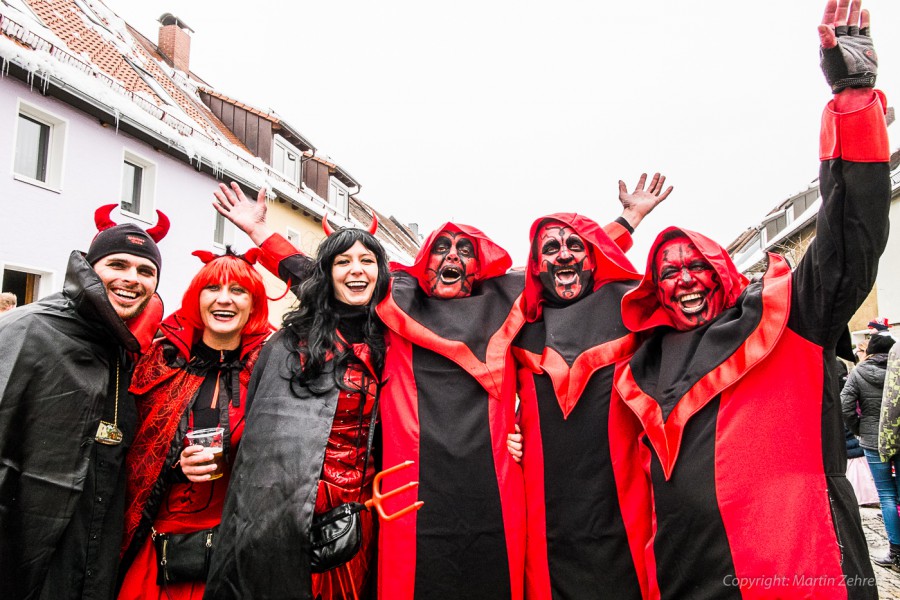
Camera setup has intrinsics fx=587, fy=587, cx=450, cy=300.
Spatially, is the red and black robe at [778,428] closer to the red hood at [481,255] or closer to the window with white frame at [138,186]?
the red hood at [481,255]

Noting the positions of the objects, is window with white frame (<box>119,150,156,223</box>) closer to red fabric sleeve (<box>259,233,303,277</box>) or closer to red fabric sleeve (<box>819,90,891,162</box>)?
red fabric sleeve (<box>259,233,303,277</box>)

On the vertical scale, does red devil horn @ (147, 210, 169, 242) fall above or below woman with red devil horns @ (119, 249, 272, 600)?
above

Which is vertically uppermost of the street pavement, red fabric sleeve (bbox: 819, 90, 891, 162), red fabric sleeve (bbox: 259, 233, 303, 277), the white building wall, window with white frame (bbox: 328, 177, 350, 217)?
window with white frame (bbox: 328, 177, 350, 217)

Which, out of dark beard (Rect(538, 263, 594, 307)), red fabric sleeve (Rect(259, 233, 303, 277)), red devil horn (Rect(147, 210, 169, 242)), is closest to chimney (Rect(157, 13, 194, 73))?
red fabric sleeve (Rect(259, 233, 303, 277))

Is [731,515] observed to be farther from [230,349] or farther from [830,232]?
[230,349]

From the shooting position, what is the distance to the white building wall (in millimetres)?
8438

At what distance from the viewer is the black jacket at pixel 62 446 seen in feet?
6.83

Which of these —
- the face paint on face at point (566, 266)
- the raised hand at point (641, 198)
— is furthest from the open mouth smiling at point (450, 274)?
the raised hand at point (641, 198)

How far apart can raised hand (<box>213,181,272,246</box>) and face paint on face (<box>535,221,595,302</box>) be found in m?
1.79

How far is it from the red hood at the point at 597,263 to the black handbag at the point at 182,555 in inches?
68.0

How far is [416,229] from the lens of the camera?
39.5 m

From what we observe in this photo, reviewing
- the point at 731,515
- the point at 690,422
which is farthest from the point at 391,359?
the point at 731,515

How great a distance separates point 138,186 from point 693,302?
1140 centimetres

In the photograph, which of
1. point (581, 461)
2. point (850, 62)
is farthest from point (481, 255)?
point (850, 62)
